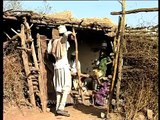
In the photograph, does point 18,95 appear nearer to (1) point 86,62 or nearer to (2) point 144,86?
(2) point 144,86

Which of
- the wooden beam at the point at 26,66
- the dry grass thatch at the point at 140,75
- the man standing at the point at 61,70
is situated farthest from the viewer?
the wooden beam at the point at 26,66

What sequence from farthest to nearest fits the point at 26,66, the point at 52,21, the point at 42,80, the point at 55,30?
the point at 55,30, the point at 52,21, the point at 42,80, the point at 26,66

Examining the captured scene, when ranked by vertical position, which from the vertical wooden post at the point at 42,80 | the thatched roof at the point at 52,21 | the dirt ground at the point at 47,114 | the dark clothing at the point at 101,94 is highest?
the thatched roof at the point at 52,21

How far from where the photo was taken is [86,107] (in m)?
10.4

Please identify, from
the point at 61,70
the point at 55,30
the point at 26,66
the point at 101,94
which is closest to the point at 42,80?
the point at 26,66

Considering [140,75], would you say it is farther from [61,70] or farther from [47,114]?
[47,114]

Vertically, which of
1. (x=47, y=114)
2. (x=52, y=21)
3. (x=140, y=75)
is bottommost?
(x=47, y=114)

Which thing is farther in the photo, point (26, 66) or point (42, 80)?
point (42, 80)

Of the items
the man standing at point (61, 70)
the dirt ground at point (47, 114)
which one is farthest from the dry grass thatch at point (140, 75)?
the man standing at point (61, 70)

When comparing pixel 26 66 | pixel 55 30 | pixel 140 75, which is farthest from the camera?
pixel 55 30

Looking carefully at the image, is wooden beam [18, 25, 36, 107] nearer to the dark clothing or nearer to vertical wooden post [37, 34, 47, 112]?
vertical wooden post [37, 34, 47, 112]

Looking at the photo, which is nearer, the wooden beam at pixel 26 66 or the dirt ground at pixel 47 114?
the dirt ground at pixel 47 114

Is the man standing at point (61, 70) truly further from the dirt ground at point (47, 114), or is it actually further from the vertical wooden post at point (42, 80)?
the vertical wooden post at point (42, 80)

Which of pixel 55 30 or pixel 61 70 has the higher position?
pixel 55 30
